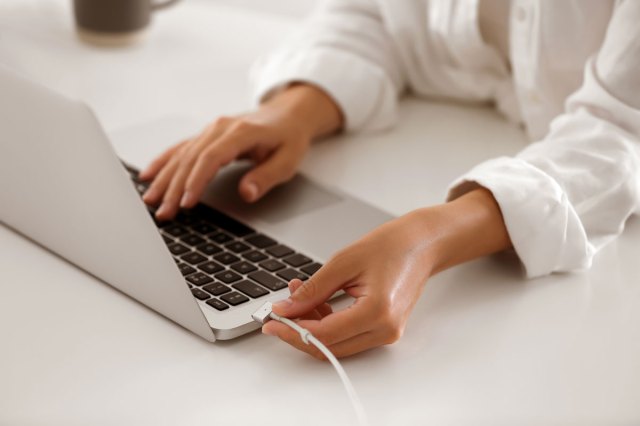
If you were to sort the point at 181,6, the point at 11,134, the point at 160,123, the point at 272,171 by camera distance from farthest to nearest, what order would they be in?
the point at 181,6
the point at 160,123
the point at 272,171
the point at 11,134

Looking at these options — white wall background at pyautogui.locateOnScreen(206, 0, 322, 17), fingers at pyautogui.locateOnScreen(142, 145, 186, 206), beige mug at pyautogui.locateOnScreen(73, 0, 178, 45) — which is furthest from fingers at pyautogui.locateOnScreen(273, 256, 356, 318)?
white wall background at pyautogui.locateOnScreen(206, 0, 322, 17)

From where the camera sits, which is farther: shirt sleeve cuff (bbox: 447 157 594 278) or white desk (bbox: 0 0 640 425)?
shirt sleeve cuff (bbox: 447 157 594 278)

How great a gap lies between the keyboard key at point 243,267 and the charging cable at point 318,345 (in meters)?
0.07

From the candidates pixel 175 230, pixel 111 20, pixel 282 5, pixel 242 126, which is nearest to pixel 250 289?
pixel 175 230

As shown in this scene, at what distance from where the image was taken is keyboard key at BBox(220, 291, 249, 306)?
25.1 inches

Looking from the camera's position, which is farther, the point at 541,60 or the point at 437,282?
the point at 541,60

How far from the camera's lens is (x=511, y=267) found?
73 centimetres

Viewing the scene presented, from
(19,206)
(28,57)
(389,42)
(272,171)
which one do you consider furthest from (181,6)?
(19,206)

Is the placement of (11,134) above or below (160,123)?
above

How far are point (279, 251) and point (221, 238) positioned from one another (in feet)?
0.17

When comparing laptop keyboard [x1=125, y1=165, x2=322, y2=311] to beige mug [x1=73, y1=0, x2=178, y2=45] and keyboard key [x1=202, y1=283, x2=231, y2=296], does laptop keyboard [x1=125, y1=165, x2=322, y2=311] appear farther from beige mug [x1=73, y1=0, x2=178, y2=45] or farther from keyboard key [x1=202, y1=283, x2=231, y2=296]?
beige mug [x1=73, y1=0, x2=178, y2=45]

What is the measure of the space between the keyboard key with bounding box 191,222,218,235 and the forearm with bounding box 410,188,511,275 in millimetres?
166

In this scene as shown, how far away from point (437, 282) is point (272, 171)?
0.20 m

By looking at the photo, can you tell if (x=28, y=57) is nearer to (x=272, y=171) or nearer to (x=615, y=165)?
(x=272, y=171)
